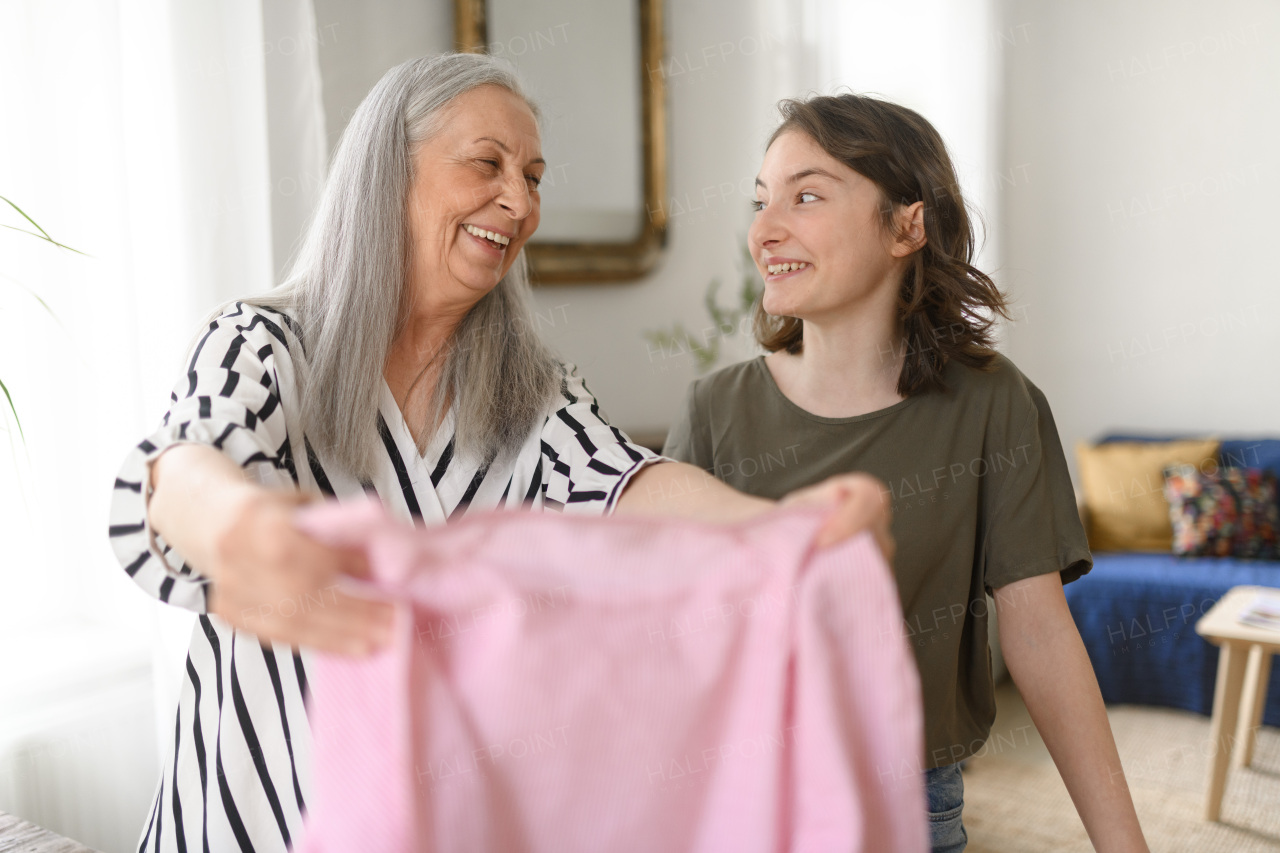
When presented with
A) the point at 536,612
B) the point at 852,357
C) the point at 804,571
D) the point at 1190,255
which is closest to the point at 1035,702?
the point at 852,357

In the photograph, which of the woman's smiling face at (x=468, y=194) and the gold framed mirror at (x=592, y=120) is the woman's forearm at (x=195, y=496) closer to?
the woman's smiling face at (x=468, y=194)

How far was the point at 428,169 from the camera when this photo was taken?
3.82 ft

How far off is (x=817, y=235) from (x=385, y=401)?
600 millimetres

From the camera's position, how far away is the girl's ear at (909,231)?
1345mm

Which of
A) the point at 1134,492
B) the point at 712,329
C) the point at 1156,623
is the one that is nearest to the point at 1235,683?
the point at 1156,623

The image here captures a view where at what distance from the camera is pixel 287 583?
24.0 inches

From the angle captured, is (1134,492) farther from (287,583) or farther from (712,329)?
(287,583)

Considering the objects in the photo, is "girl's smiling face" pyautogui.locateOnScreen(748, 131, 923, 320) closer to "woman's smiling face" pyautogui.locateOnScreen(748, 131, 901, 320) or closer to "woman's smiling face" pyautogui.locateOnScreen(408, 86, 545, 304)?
"woman's smiling face" pyautogui.locateOnScreen(748, 131, 901, 320)

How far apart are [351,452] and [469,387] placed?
7.0 inches

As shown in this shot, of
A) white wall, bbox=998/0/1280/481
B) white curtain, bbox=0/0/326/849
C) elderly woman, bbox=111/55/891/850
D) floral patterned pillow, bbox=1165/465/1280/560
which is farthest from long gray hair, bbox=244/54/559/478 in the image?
white wall, bbox=998/0/1280/481

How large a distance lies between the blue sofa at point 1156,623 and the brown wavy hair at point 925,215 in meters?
2.81

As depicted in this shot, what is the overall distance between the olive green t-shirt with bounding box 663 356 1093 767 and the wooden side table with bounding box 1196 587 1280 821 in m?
1.96

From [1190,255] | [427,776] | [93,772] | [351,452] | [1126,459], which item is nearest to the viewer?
[427,776]

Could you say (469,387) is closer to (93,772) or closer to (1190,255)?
(93,772)
